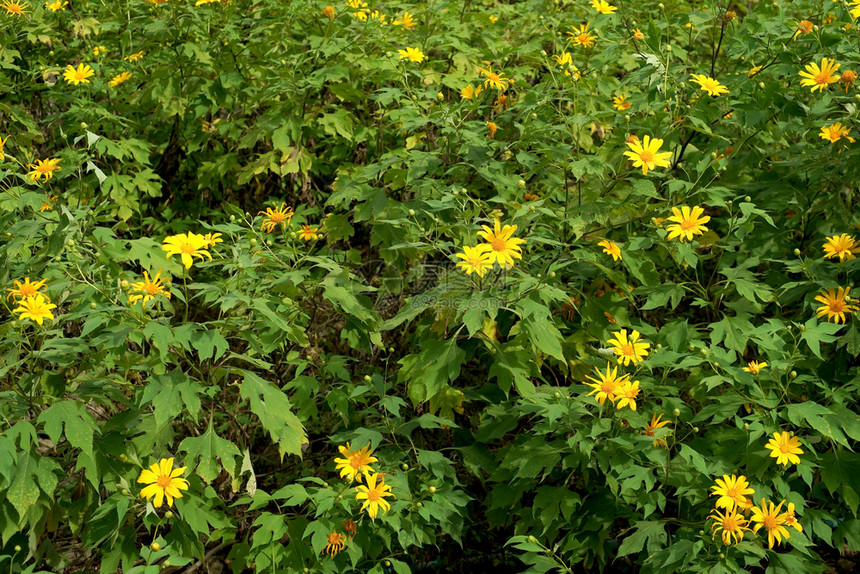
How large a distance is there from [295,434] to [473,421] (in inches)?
38.9

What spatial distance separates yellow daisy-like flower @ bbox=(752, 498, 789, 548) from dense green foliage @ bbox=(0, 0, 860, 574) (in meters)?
0.06

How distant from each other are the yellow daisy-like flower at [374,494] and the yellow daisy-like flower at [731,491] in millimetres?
1032

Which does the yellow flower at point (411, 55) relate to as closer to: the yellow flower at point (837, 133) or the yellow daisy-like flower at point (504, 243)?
the yellow daisy-like flower at point (504, 243)

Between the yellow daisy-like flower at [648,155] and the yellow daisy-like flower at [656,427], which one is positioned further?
the yellow daisy-like flower at [648,155]

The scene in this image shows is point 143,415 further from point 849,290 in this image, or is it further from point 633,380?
point 849,290

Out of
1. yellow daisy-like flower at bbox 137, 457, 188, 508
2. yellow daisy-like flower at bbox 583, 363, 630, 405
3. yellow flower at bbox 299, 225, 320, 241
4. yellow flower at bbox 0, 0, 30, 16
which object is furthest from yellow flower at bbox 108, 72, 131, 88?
yellow daisy-like flower at bbox 583, 363, 630, 405

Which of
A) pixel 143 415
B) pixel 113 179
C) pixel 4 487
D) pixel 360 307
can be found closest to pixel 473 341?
pixel 360 307

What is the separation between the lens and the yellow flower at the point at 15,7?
416 cm

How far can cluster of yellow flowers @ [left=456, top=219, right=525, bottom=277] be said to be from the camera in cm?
247

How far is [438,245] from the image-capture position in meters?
2.68

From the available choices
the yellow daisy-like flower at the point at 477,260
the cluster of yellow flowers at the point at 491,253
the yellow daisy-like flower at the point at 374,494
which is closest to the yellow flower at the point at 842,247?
the cluster of yellow flowers at the point at 491,253

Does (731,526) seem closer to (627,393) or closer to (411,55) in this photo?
(627,393)

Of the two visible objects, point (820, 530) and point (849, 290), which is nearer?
point (820, 530)

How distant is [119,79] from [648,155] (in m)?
2.90
